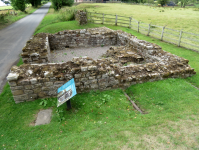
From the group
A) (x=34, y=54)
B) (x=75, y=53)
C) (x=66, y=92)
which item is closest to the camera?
(x=66, y=92)

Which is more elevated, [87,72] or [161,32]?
[161,32]

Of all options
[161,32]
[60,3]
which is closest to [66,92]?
[161,32]

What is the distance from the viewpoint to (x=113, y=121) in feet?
15.4

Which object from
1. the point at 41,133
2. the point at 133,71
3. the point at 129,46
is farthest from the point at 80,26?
the point at 41,133

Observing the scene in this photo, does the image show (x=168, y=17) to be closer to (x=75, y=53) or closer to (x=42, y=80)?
(x=75, y=53)

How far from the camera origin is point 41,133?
4363 millimetres

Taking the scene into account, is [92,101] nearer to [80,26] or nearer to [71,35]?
[71,35]

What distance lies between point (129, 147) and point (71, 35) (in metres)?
11.7

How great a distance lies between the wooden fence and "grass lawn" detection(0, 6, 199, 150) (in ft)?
26.6

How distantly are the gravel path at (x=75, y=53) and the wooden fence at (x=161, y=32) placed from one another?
22.9 ft

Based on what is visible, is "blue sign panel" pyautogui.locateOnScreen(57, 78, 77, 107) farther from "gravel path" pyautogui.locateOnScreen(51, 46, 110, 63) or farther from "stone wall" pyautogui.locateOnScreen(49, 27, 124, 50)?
"stone wall" pyautogui.locateOnScreen(49, 27, 124, 50)

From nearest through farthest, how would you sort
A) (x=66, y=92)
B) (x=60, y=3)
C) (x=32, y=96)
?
(x=66, y=92) < (x=32, y=96) < (x=60, y=3)

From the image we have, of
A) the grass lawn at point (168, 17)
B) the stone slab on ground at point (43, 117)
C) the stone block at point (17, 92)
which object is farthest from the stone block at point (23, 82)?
the grass lawn at point (168, 17)

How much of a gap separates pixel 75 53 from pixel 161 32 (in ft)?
35.1
